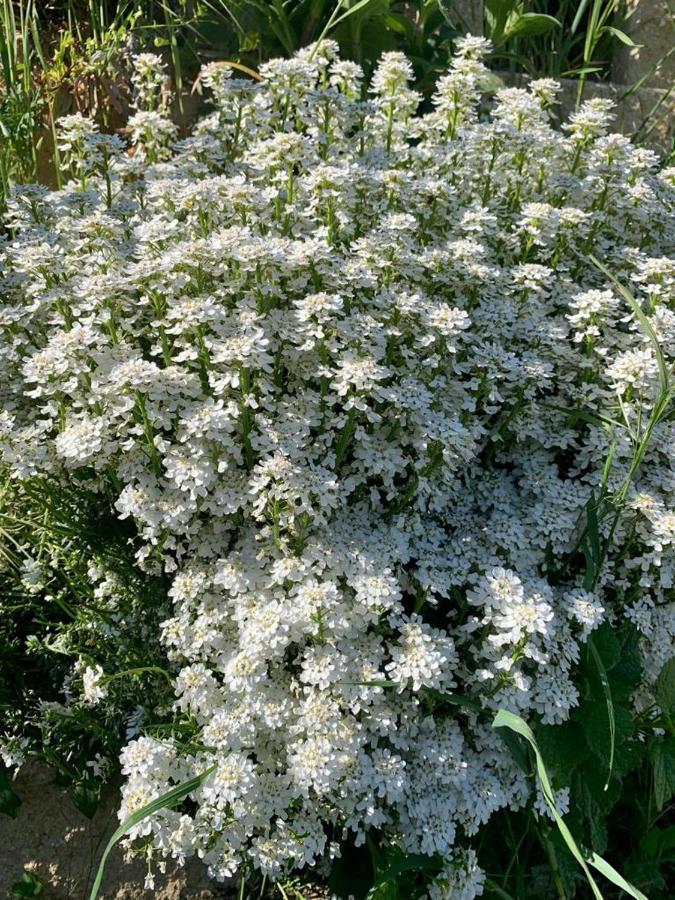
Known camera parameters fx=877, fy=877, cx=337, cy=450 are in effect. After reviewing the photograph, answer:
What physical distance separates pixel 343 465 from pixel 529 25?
3073mm

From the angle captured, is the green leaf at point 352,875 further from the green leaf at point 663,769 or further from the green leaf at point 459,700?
the green leaf at point 663,769

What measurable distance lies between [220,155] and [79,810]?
2.11 m

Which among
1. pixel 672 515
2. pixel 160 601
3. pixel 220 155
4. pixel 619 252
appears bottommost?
pixel 160 601

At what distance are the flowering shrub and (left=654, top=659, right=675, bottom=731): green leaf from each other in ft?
0.30

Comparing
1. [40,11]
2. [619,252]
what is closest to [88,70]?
[40,11]

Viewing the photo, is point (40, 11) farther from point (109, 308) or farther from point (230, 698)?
point (230, 698)

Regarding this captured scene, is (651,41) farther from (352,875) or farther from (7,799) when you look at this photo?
(7,799)

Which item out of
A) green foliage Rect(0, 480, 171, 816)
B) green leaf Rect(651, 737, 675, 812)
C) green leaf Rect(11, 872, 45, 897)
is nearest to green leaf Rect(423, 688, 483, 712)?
green leaf Rect(651, 737, 675, 812)

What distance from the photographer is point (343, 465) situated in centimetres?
244

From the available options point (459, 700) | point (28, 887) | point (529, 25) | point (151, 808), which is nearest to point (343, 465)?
point (459, 700)

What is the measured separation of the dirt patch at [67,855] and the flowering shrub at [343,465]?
0.41 ft

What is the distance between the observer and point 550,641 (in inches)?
85.7

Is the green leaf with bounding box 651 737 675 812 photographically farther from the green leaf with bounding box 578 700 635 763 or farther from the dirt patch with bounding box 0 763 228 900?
the dirt patch with bounding box 0 763 228 900

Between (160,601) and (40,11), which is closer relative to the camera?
(160,601)
